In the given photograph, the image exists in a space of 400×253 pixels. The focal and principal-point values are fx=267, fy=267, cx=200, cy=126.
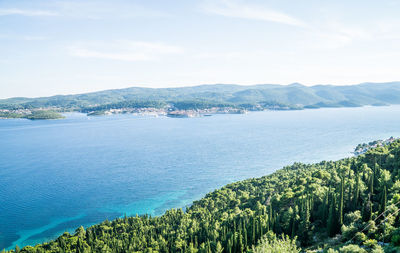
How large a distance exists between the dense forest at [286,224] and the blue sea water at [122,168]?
1451cm

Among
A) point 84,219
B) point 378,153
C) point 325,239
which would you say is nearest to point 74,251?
point 84,219

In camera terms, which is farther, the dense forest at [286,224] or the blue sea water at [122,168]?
the blue sea water at [122,168]

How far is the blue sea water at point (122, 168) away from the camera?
61.5 metres

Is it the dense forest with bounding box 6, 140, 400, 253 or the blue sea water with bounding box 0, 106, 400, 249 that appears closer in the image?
the dense forest with bounding box 6, 140, 400, 253

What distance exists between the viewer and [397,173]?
1596 inches

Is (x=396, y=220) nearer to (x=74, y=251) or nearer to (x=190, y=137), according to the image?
(x=74, y=251)

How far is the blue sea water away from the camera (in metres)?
61.5

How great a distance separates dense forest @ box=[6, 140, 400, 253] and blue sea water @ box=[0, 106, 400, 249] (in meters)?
14.5

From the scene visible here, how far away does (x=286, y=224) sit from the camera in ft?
117

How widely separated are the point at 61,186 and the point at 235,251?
63856 mm

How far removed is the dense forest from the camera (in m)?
26.1

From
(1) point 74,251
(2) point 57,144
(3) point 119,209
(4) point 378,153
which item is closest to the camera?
(1) point 74,251

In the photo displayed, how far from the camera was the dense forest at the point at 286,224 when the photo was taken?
85.8 ft

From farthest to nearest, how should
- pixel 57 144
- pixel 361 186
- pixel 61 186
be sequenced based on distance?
pixel 57 144, pixel 61 186, pixel 361 186
